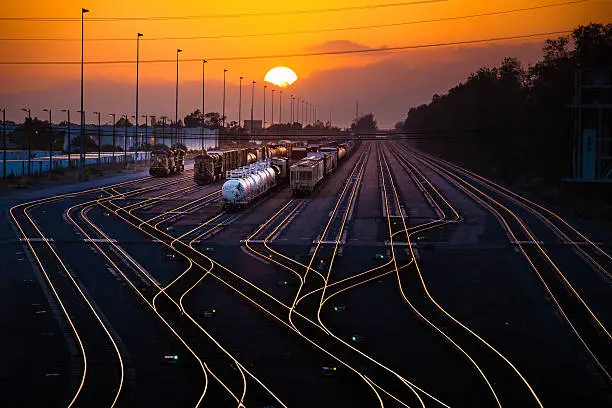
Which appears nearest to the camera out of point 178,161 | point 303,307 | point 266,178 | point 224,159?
point 303,307

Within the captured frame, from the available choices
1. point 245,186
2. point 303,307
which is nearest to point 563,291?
point 303,307

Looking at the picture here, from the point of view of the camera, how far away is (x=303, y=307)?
87.5ft

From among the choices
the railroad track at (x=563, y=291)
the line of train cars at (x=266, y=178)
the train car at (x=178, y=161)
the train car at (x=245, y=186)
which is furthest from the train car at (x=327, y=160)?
the railroad track at (x=563, y=291)

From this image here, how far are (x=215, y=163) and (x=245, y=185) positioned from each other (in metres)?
25.8

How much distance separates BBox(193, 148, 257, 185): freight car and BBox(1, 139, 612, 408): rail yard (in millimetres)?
22117

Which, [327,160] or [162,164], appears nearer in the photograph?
[327,160]

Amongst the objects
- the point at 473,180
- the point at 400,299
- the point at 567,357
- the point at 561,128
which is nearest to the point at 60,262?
the point at 400,299

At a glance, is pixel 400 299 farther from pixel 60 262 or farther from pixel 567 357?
pixel 60 262

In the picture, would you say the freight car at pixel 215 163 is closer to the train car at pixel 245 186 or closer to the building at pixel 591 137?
the train car at pixel 245 186

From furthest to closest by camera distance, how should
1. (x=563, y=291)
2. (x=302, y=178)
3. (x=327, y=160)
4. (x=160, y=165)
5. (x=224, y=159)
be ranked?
(x=160, y=165), (x=224, y=159), (x=327, y=160), (x=302, y=178), (x=563, y=291)

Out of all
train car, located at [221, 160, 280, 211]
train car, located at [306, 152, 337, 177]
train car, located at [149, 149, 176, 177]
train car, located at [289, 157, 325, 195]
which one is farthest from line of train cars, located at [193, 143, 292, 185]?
train car, located at [289, 157, 325, 195]

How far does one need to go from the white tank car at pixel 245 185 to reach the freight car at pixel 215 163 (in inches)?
526

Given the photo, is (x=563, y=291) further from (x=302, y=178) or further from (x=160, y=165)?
(x=160, y=165)

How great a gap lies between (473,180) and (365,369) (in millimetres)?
68345
